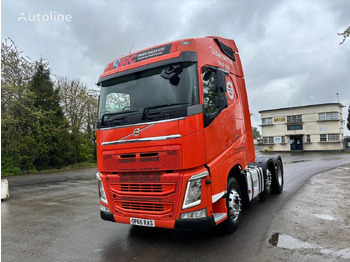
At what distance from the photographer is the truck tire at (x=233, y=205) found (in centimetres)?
441

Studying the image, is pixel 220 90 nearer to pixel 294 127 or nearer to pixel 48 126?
pixel 48 126

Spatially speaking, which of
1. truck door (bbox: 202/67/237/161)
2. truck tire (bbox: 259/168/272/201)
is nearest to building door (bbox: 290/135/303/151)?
truck tire (bbox: 259/168/272/201)

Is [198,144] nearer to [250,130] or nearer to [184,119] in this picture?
[184,119]

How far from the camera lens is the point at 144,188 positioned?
4.10 meters

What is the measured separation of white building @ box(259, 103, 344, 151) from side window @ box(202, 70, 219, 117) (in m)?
43.3

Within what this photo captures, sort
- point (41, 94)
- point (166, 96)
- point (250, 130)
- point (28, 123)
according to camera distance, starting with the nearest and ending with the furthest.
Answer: point (166, 96)
point (250, 130)
point (28, 123)
point (41, 94)

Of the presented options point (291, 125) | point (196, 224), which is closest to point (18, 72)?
point (196, 224)

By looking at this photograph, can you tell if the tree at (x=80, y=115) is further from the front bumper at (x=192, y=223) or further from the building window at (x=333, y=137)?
the building window at (x=333, y=137)

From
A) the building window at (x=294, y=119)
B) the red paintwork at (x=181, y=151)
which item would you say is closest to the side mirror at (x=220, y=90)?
the red paintwork at (x=181, y=151)

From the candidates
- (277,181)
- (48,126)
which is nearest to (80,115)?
(48,126)

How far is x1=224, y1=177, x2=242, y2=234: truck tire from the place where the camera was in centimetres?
441

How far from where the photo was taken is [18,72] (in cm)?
1711

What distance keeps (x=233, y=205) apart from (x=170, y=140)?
1835 mm

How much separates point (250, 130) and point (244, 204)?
5.81 feet
